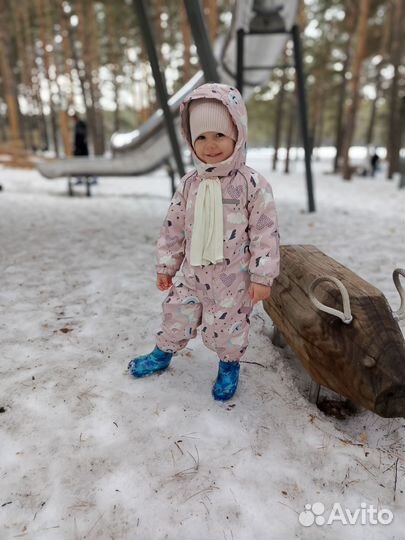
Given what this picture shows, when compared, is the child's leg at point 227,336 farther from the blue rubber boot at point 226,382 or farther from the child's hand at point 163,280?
the child's hand at point 163,280

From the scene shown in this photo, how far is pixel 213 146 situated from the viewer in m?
1.82

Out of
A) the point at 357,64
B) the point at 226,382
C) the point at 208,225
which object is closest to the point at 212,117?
the point at 208,225

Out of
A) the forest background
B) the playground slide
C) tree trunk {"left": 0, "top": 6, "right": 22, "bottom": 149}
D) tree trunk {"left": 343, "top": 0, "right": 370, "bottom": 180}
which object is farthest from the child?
tree trunk {"left": 0, "top": 6, "right": 22, "bottom": 149}

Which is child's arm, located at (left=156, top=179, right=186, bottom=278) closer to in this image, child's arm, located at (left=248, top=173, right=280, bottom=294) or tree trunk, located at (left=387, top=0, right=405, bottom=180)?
child's arm, located at (left=248, top=173, right=280, bottom=294)

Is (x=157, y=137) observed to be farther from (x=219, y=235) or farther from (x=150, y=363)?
(x=219, y=235)

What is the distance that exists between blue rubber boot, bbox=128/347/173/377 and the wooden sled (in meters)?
0.74

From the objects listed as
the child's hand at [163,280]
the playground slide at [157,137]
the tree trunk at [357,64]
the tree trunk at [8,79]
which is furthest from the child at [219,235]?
the tree trunk at [8,79]

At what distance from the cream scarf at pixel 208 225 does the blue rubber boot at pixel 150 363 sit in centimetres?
70

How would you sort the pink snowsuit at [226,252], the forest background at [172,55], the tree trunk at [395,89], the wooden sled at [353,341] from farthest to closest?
1. the forest background at [172,55]
2. the tree trunk at [395,89]
3. the pink snowsuit at [226,252]
4. the wooden sled at [353,341]

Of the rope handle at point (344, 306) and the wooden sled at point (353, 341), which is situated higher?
the rope handle at point (344, 306)

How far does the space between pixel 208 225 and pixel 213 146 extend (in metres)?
0.36

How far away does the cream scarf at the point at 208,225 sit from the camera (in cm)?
189

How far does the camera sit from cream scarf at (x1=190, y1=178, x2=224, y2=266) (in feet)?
6.19

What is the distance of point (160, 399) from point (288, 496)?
801mm
